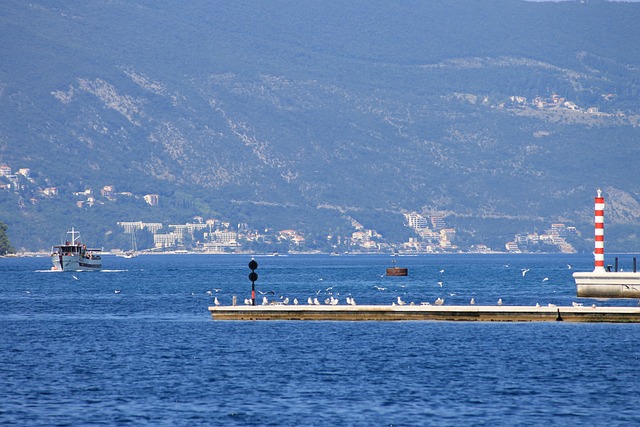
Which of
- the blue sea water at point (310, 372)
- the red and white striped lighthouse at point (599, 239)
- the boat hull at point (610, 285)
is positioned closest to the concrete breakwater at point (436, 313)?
the blue sea water at point (310, 372)

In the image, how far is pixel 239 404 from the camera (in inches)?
1969

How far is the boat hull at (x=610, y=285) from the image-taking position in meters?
100

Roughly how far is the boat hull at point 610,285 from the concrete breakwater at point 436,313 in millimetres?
20451

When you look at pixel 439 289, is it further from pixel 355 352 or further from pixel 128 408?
pixel 128 408

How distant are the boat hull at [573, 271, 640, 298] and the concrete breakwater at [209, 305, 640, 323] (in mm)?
20451

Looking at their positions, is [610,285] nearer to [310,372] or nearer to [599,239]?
[599,239]

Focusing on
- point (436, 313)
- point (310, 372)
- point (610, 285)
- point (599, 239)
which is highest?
point (599, 239)

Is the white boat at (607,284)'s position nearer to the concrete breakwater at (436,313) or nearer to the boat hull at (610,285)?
the boat hull at (610,285)

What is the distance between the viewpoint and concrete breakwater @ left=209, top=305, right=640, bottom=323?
7950cm

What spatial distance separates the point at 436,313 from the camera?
82062 mm

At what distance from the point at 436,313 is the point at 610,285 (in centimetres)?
2400

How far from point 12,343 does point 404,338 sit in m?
21.4

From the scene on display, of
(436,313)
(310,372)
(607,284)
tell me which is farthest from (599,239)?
(310,372)

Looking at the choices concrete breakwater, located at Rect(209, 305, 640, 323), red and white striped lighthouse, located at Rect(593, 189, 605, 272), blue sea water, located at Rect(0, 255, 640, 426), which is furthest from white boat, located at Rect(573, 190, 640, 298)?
blue sea water, located at Rect(0, 255, 640, 426)
